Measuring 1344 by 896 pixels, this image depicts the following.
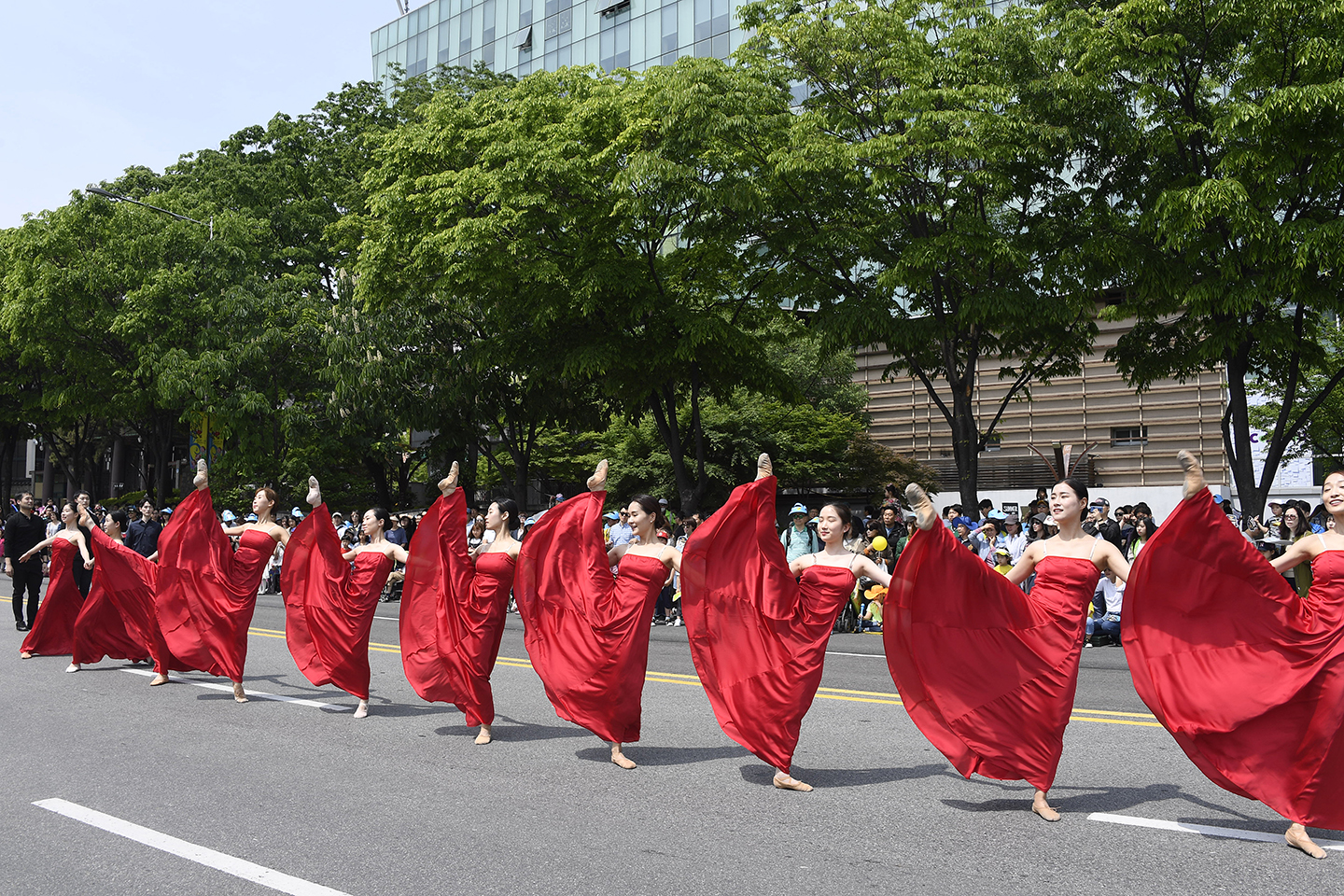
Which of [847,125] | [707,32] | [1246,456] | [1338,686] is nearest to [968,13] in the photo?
[847,125]

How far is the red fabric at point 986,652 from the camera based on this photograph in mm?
5738

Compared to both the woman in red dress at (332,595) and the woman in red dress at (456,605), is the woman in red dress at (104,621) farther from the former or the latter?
the woman in red dress at (456,605)

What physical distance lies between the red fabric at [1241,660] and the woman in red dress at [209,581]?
7168 mm

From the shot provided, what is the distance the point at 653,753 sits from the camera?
24.0 feet

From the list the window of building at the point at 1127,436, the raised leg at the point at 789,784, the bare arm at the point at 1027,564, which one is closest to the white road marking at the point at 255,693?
the raised leg at the point at 789,784

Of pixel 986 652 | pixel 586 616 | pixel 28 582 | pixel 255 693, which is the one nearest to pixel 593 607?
pixel 586 616

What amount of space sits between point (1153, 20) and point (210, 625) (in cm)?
1572

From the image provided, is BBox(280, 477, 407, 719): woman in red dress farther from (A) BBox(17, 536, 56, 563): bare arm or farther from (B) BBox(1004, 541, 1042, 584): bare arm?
(B) BBox(1004, 541, 1042, 584): bare arm

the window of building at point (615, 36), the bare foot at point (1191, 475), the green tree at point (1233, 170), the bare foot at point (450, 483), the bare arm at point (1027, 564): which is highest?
the window of building at point (615, 36)

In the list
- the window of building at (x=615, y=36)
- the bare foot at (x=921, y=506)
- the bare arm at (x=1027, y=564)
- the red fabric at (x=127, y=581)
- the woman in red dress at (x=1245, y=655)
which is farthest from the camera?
the window of building at (x=615, y=36)

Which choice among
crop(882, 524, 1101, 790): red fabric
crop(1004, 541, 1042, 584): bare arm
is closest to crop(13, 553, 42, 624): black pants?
crop(882, 524, 1101, 790): red fabric

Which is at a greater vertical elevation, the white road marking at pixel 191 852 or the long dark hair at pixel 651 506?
the long dark hair at pixel 651 506

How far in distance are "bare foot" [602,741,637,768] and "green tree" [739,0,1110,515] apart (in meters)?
13.0

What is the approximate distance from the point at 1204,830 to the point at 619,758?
3.31 metres
